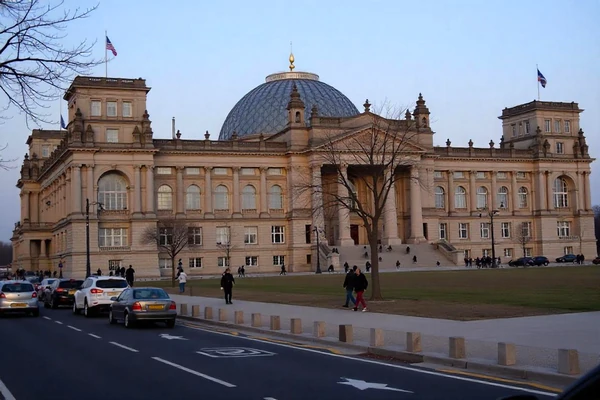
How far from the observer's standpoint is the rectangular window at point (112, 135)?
9500 centimetres

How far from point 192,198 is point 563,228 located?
5623 centimetres

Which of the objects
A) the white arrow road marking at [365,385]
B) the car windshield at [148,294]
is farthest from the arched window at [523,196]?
the white arrow road marking at [365,385]

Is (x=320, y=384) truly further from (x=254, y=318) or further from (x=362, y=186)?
(x=362, y=186)

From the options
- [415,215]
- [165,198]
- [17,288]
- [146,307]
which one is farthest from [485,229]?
[146,307]

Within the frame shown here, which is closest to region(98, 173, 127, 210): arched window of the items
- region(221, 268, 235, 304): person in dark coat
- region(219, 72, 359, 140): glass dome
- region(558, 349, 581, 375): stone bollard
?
region(219, 72, 359, 140): glass dome

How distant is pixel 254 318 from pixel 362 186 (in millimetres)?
82022

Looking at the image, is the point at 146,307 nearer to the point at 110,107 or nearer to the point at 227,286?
the point at 227,286

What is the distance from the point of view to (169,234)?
297 ft

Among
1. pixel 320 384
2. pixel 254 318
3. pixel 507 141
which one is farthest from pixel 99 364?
pixel 507 141

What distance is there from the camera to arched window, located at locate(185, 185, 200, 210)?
10206 centimetres

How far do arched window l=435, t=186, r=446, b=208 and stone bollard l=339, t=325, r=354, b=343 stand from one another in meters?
91.7

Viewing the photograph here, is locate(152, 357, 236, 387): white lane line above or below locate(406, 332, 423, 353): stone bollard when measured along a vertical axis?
below

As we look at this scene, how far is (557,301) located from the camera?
3391 centimetres

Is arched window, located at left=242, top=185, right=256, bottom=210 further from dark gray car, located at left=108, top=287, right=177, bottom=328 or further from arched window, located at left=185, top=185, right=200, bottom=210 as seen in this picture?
dark gray car, located at left=108, top=287, right=177, bottom=328
